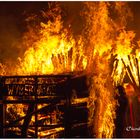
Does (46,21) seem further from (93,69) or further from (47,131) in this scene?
(47,131)

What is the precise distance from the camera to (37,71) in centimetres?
985

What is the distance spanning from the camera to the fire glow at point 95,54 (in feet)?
26.2

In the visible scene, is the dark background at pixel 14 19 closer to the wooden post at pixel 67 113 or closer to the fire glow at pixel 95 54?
the fire glow at pixel 95 54

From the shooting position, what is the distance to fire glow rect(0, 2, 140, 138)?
26.2 feet

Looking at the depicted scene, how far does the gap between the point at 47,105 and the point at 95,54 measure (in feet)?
8.40

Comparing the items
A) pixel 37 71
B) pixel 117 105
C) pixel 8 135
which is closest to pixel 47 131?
pixel 8 135

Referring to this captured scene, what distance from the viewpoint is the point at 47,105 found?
712cm

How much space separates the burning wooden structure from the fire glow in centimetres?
44

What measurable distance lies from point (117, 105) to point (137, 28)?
3858mm

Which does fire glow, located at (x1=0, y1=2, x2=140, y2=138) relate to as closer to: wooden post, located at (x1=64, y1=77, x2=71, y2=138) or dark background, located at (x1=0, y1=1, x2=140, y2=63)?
dark background, located at (x1=0, y1=1, x2=140, y2=63)

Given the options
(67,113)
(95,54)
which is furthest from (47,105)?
(95,54)

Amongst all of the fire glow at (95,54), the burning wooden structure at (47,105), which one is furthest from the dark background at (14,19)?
the burning wooden structure at (47,105)

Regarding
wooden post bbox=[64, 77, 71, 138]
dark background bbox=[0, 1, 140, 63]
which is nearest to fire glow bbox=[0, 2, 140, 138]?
dark background bbox=[0, 1, 140, 63]

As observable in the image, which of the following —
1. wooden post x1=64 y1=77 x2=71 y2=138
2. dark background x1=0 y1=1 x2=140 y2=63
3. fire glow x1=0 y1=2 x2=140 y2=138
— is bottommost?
wooden post x1=64 y1=77 x2=71 y2=138
